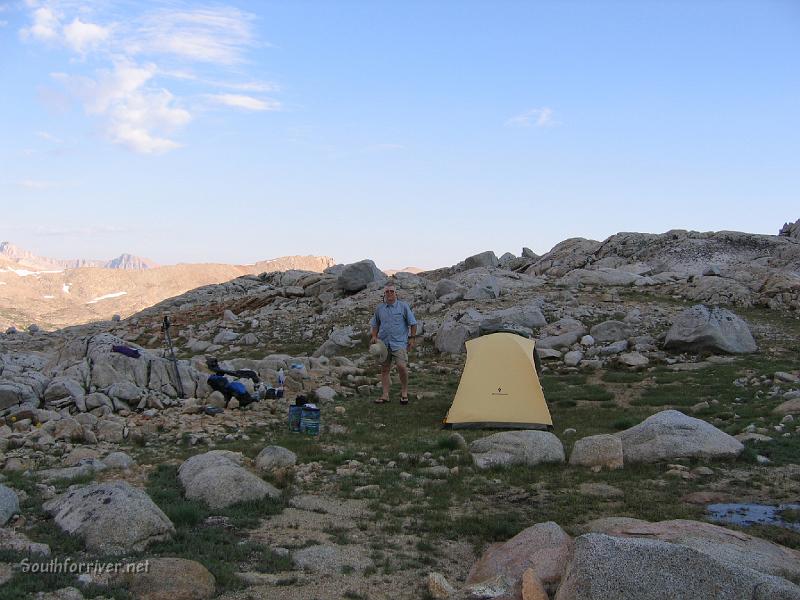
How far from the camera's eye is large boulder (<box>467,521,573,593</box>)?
5.36 metres

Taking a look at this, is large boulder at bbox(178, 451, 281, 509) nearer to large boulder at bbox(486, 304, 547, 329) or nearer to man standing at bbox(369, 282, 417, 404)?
man standing at bbox(369, 282, 417, 404)

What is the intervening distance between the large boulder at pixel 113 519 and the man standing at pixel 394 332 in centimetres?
816

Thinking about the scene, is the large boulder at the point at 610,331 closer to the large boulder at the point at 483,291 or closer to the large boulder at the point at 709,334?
the large boulder at the point at 709,334

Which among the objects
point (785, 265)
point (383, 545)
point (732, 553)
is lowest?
point (383, 545)

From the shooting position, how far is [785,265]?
108ft

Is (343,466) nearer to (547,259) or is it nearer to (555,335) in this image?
(555,335)

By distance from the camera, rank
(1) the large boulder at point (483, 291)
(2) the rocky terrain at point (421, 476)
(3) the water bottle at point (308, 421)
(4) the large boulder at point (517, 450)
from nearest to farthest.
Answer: (2) the rocky terrain at point (421, 476)
(4) the large boulder at point (517, 450)
(3) the water bottle at point (308, 421)
(1) the large boulder at point (483, 291)

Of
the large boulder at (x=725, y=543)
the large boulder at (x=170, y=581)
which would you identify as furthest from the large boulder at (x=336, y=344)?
the large boulder at (x=170, y=581)

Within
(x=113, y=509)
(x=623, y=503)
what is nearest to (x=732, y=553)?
(x=623, y=503)

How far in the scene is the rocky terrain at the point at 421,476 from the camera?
18.0ft

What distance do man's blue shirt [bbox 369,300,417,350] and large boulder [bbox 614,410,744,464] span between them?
5641mm

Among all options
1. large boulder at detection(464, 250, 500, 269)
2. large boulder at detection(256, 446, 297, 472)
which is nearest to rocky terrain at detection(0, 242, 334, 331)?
large boulder at detection(464, 250, 500, 269)

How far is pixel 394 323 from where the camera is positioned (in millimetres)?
14773

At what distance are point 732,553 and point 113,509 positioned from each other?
17.9ft
